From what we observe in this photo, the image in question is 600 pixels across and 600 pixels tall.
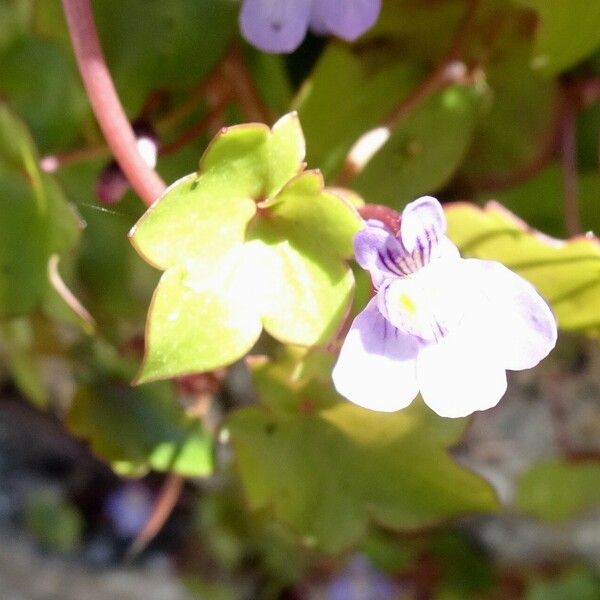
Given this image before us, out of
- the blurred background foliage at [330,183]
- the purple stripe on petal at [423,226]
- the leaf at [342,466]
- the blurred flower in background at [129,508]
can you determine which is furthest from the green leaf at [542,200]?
the blurred flower in background at [129,508]

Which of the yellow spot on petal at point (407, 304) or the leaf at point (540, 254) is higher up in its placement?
the yellow spot on petal at point (407, 304)

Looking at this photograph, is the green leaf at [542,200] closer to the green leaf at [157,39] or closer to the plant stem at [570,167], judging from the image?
the plant stem at [570,167]

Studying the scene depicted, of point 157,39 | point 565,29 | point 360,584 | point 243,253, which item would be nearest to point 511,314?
point 243,253

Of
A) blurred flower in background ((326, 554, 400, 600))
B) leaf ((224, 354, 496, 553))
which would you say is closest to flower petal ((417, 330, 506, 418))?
leaf ((224, 354, 496, 553))

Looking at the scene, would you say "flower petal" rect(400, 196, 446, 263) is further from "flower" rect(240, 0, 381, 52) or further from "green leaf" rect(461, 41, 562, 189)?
"green leaf" rect(461, 41, 562, 189)

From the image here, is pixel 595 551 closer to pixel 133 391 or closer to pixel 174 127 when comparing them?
pixel 133 391

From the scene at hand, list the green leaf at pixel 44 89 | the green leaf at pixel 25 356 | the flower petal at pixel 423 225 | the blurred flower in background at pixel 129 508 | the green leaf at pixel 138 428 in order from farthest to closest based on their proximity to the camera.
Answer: the blurred flower in background at pixel 129 508 < the green leaf at pixel 25 356 < the green leaf at pixel 138 428 < the green leaf at pixel 44 89 < the flower petal at pixel 423 225
